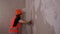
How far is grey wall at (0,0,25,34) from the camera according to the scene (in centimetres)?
146

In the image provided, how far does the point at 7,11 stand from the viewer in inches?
57.7

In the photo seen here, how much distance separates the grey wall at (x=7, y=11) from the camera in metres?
1.46

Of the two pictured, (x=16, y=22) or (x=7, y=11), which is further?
(x=7, y=11)

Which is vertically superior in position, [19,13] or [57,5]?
[57,5]

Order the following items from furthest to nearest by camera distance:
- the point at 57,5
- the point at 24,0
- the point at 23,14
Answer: the point at 24,0 < the point at 23,14 < the point at 57,5

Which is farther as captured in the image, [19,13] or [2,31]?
[2,31]

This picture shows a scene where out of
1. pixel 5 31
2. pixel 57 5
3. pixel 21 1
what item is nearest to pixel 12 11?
pixel 21 1

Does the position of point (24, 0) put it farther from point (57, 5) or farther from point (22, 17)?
point (57, 5)

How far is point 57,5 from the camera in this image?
15.8 inches

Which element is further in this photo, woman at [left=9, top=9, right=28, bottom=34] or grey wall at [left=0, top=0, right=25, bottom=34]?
grey wall at [left=0, top=0, right=25, bottom=34]

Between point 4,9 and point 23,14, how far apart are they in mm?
346

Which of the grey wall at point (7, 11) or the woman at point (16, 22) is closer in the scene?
the woman at point (16, 22)

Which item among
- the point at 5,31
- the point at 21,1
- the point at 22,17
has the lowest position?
the point at 5,31

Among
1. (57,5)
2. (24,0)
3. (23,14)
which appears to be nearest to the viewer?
(57,5)
